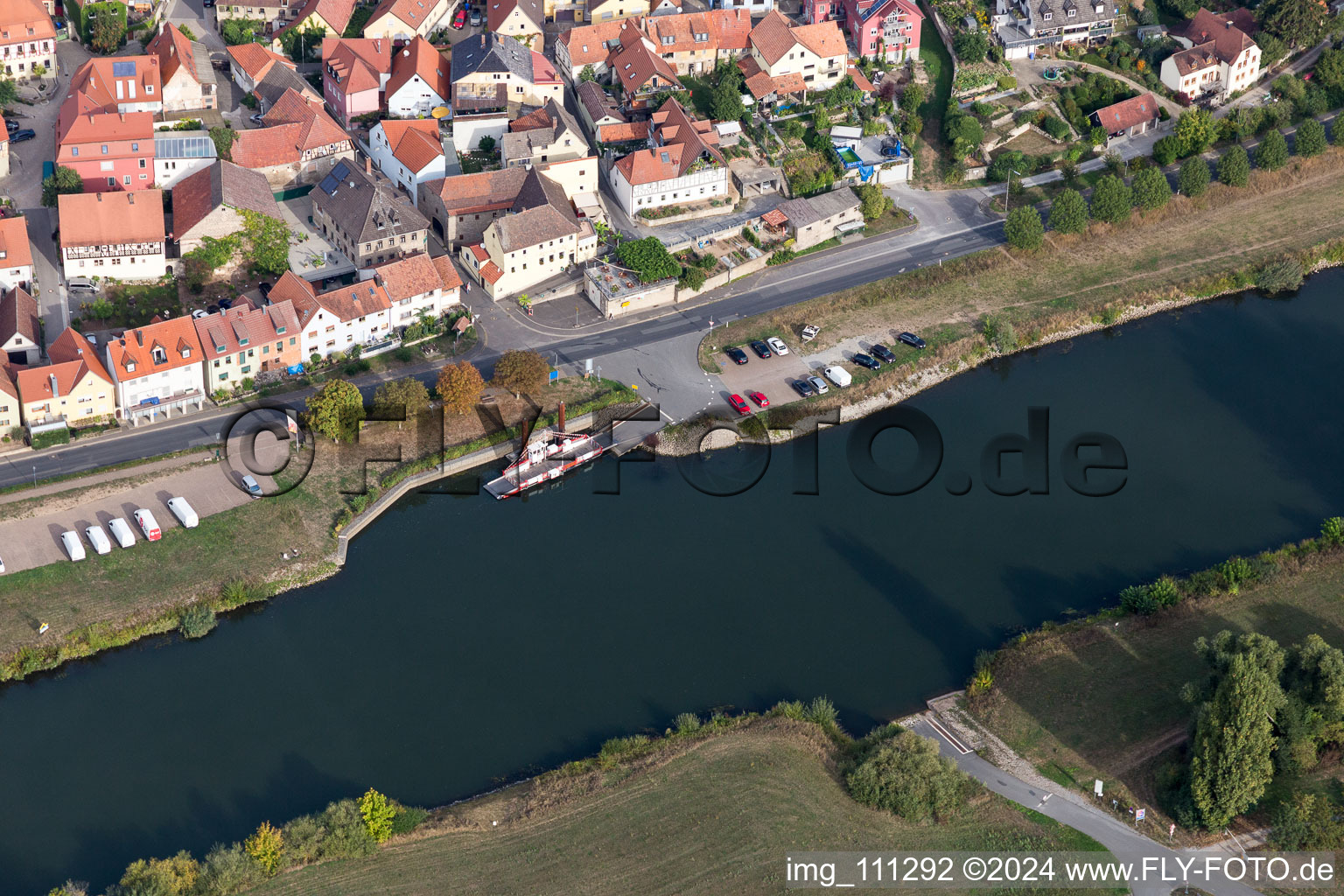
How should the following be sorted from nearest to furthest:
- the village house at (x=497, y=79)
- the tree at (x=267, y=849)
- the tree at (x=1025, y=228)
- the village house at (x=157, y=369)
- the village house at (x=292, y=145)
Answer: the tree at (x=267, y=849) → the village house at (x=157, y=369) → the tree at (x=1025, y=228) → the village house at (x=292, y=145) → the village house at (x=497, y=79)

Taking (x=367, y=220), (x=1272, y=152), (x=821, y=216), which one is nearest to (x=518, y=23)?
(x=367, y=220)

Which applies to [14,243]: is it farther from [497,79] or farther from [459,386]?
[497,79]

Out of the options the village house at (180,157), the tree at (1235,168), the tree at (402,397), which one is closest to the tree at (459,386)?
the tree at (402,397)

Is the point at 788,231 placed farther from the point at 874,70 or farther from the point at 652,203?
the point at 874,70

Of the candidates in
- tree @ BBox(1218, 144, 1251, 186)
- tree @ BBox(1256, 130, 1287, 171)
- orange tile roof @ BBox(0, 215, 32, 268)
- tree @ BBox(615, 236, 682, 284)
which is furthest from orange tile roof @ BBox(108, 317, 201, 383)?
tree @ BBox(1256, 130, 1287, 171)

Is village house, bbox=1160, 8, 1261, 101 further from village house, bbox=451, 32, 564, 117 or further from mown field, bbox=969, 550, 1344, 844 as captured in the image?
mown field, bbox=969, 550, 1344, 844

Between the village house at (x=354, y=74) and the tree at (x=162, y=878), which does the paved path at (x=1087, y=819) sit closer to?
the tree at (x=162, y=878)
